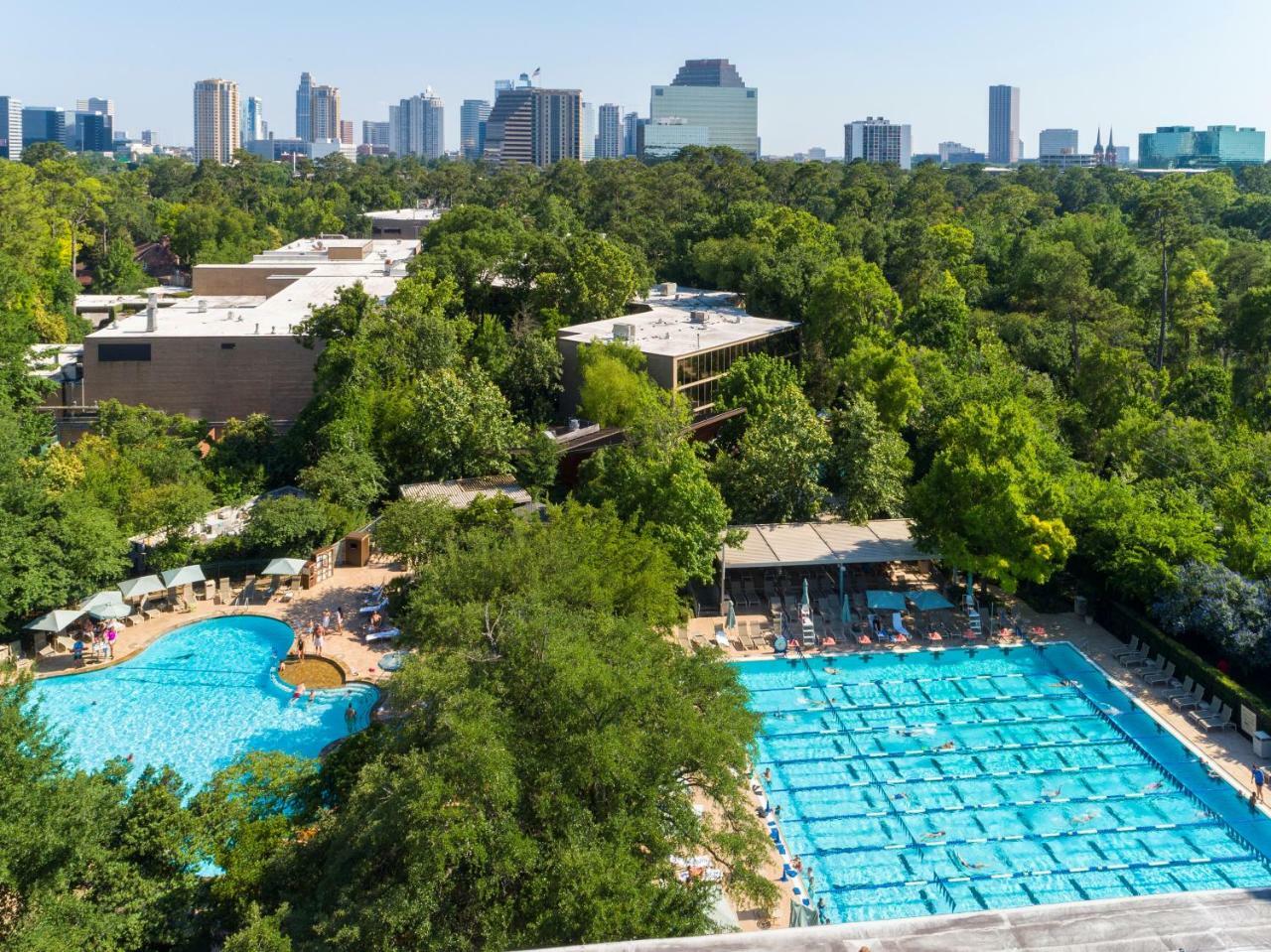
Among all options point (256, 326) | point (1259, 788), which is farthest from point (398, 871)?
point (256, 326)

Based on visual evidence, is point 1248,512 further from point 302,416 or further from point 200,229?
point 200,229

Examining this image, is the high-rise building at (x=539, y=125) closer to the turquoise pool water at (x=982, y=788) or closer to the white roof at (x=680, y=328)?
the white roof at (x=680, y=328)

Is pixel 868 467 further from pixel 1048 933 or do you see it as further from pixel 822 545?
pixel 1048 933

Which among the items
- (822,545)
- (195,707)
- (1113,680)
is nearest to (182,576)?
(195,707)

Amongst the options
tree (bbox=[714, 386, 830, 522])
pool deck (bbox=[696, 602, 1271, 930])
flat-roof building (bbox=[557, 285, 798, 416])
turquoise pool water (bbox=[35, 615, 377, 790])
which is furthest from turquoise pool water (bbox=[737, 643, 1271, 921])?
flat-roof building (bbox=[557, 285, 798, 416])

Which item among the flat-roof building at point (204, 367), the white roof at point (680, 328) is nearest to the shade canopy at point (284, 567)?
the flat-roof building at point (204, 367)

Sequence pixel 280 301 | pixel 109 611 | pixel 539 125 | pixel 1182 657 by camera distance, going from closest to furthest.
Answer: pixel 1182 657
pixel 109 611
pixel 280 301
pixel 539 125
